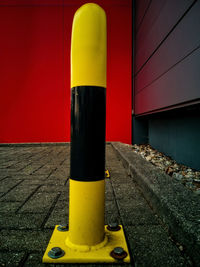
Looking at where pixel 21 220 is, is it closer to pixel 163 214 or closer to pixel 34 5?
pixel 163 214

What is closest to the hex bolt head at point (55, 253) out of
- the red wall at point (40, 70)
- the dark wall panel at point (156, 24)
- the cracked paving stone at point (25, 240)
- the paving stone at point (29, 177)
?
the cracked paving stone at point (25, 240)

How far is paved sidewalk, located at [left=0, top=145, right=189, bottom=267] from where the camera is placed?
1.00 meters

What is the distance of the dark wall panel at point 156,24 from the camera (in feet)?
10.0

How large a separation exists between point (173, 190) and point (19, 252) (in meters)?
1.13

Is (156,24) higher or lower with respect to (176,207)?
higher

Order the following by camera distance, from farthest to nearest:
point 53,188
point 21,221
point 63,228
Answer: point 53,188
point 21,221
point 63,228

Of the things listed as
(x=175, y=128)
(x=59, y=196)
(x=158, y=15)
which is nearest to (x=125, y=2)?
(x=158, y=15)

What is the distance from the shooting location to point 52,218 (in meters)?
1.41

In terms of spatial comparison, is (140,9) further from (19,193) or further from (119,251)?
(119,251)

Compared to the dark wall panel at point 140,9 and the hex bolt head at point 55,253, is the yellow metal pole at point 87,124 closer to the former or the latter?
the hex bolt head at point 55,253

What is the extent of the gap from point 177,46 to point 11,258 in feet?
11.0

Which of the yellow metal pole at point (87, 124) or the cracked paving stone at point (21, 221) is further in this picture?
the cracked paving stone at point (21, 221)

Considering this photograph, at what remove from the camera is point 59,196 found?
6.05ft

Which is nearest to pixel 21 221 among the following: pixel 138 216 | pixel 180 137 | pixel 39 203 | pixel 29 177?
pixel 39 203
